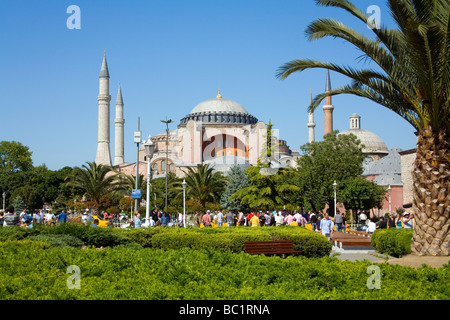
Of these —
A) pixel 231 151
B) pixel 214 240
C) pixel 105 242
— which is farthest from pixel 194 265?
pixel 231 151

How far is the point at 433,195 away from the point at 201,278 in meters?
5.53

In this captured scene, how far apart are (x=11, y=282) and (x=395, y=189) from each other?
4605 cm

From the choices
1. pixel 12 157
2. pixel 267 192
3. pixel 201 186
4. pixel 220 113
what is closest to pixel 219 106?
pixel 220 113

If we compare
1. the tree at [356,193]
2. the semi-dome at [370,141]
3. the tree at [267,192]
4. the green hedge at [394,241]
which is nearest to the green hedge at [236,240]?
the green hedge at [394,241]

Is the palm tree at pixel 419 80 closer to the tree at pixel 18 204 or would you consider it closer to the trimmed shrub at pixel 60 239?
the trimmed shrub at pixel 60 239

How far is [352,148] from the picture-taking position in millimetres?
37531

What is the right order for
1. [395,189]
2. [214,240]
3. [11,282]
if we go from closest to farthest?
[11,282] < [214,240] < [395,189]

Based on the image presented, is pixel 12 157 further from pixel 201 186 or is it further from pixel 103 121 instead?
pixel 201 186

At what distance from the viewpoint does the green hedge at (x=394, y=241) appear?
34.9 feet

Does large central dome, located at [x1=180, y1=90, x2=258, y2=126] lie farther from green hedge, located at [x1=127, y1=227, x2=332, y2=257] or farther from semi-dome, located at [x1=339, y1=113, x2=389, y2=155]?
green hedge, located at [x1=127, y1=227, x2=332, y2=257]

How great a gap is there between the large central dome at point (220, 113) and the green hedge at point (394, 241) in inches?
2580

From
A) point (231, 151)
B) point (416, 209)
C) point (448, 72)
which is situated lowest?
point (416, 209)

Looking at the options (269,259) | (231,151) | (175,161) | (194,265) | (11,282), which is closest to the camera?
(11,282)
